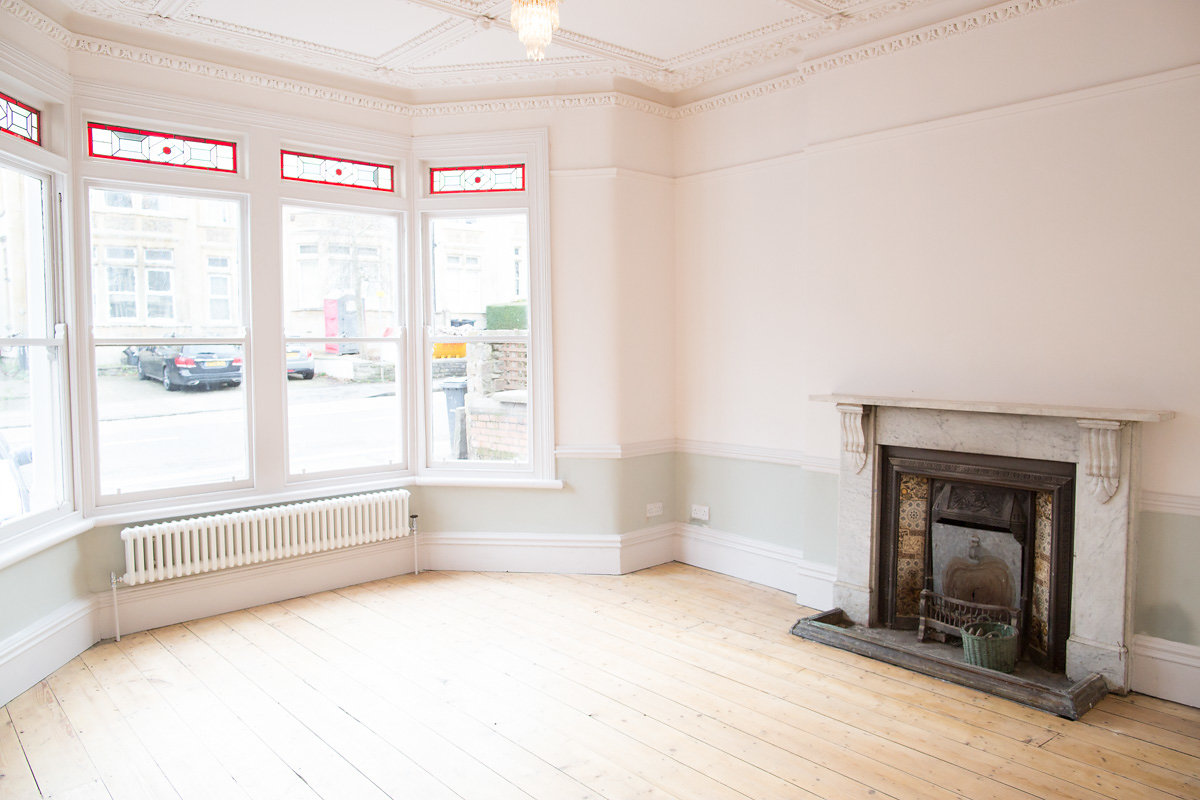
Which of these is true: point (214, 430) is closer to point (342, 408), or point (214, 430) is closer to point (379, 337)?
point (342, 408)

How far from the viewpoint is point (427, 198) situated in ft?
17.2

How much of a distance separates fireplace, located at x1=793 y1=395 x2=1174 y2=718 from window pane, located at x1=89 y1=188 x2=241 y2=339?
3579 millimetres

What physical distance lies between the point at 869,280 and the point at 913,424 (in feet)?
2.66

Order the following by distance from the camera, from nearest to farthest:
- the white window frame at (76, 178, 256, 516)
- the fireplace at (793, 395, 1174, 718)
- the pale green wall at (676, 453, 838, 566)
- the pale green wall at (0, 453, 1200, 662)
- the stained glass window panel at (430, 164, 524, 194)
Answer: the fireplace at (793, 395, 1174, 718) < the pale green wall at (0, 453, 1200, 662) < the white window frame at (76, 178, 256, 516) < the pale green wall at (676, 453, 838, 566) < the stained glass window panel at (430, 164, 524, 194)

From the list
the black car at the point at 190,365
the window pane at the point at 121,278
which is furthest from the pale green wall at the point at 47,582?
the window pane at the point at 121,278

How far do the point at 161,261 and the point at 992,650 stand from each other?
468cm

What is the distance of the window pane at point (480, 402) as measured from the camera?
527 cm

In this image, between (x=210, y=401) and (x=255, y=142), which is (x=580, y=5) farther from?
(x=210, y=401)

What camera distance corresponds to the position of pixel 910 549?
13.5 feet

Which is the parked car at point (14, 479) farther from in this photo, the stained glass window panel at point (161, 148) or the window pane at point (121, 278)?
the stained glass window panel at point (161, 148)

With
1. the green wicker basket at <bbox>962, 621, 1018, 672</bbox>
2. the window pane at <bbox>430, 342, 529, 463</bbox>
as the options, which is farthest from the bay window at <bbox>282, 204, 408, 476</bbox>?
the green wicker basket at <bbox>962, 621, 1018, 672</bbox>

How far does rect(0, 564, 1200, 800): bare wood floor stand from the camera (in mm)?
2740

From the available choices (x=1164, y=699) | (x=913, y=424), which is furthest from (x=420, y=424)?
(x=1164, y=699)

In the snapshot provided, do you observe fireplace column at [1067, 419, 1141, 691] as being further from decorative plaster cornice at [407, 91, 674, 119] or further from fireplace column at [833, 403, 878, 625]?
decorative plaster cornice at [407, 91, 674, 119]
